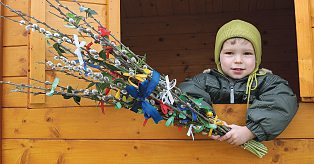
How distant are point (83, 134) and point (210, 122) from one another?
0.55m

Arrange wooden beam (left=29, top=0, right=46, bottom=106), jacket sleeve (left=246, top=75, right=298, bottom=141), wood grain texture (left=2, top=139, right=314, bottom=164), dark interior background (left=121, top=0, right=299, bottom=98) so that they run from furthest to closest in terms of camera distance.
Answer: dark interior background (left=121, top=0, right=299, bottom=98) → wooden beam (left=29, top=0, right=46, bottom=106) → wood grain texture (left=2, top=139, right=314, bottom=164) → jacket sleeve (left=246, top=75, right=298, bottom=141)

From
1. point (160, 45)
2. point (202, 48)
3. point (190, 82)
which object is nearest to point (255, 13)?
point (202, 48)

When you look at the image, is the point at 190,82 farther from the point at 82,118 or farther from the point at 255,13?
the point at 255,13

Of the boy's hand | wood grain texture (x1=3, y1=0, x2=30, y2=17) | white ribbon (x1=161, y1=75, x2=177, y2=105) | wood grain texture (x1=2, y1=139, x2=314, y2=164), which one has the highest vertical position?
wood grain texture (x1=3, y1=0, x2=30, y2=17)

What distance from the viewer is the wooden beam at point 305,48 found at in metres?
1.63

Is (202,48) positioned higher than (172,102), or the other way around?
(202,48)

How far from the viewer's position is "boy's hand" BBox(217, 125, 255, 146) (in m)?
1.48

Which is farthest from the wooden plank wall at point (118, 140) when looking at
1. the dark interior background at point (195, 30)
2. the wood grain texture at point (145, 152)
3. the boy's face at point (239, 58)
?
the dark interior background at point (195, 30)

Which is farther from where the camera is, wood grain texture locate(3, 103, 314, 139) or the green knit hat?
the green knit hat

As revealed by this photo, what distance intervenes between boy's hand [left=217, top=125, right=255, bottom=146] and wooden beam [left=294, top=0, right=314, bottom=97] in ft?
0.98

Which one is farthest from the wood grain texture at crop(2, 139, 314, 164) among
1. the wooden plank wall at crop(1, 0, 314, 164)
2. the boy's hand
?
the boy's hand

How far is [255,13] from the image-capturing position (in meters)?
3.43

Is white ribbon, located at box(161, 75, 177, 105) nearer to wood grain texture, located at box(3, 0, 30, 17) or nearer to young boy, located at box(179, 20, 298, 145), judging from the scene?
young boy, located at box(179, 20, 298, 145)

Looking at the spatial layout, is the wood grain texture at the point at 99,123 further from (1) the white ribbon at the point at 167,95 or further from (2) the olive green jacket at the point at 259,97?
(1) the white ribbon at the point at 167,95
